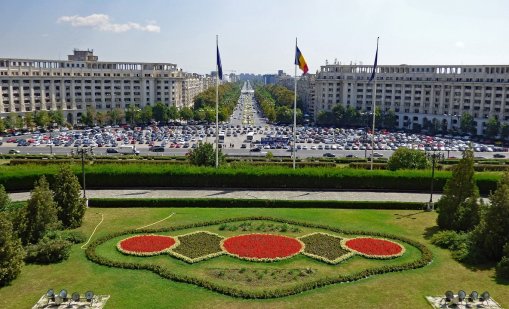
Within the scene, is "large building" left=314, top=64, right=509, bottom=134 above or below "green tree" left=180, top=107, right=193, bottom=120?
above

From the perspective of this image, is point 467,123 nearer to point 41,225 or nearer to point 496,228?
point 496,228

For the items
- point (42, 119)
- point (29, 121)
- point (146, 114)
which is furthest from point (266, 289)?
point (146, 114)

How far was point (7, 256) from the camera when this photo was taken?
26.0m

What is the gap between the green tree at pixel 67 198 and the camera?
1433 inches

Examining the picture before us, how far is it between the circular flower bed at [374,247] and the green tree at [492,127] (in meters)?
93.9

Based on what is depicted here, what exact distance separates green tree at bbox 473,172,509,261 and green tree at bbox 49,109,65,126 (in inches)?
4878

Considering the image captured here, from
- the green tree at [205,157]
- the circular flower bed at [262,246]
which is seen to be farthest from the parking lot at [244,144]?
the circular flower bed at [262,246]

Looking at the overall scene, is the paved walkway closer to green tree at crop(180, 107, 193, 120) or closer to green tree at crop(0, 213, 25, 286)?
green tree at crop(0, 213, 25, 286)

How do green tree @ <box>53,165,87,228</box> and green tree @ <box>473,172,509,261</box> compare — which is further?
green tree @ <box>53,165,87,228</box>

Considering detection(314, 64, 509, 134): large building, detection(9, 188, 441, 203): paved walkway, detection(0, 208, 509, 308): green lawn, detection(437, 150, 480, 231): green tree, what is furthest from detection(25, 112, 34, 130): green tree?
detection(437, 150, 480, 231): green tree

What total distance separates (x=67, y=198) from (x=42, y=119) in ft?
324

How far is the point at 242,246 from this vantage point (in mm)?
32344

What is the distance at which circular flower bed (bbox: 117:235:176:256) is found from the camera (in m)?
31.2

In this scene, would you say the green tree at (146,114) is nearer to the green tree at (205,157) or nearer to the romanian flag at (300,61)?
the green tree at (205,157)
